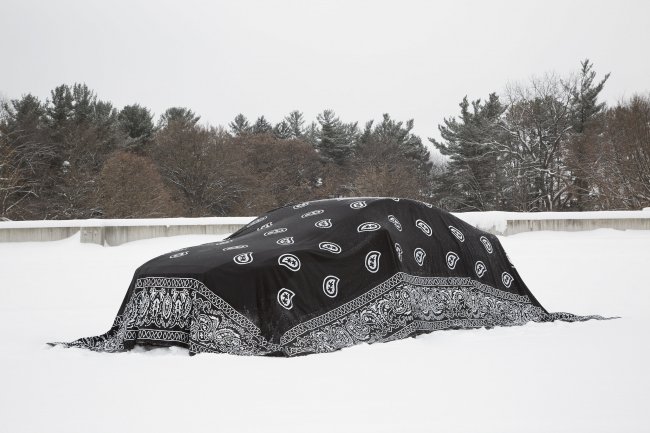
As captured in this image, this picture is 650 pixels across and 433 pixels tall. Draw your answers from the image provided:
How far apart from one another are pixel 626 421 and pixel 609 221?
41.3 ft

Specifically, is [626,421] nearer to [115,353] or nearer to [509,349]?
[509,349]

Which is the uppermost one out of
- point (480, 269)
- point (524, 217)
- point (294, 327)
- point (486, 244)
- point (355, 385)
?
point (524, 217)

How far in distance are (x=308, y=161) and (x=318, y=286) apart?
4149cm

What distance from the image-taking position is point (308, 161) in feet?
154

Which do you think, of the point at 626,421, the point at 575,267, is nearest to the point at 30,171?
the point at 575,267

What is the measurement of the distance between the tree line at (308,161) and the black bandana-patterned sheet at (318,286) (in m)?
25.7

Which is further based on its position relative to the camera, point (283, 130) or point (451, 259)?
point (283, 130)

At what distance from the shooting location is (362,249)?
19.5 feet

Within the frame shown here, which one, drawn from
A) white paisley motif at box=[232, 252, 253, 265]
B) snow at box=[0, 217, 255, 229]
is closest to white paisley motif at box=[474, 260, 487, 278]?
white paisley motif at box=[232, 252, 253, 265]

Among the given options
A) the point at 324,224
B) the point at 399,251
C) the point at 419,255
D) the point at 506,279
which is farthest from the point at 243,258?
the point at 506,279

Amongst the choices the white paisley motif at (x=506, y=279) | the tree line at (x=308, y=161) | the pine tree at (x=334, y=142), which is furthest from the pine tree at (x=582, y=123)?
the white paisley motif at (x=506, y=279)

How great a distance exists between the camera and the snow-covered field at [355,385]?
3.69m

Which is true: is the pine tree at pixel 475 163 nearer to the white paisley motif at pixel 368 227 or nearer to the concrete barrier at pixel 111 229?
the concrete barrier at pixel 111 229

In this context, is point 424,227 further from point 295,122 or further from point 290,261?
point 295,122
